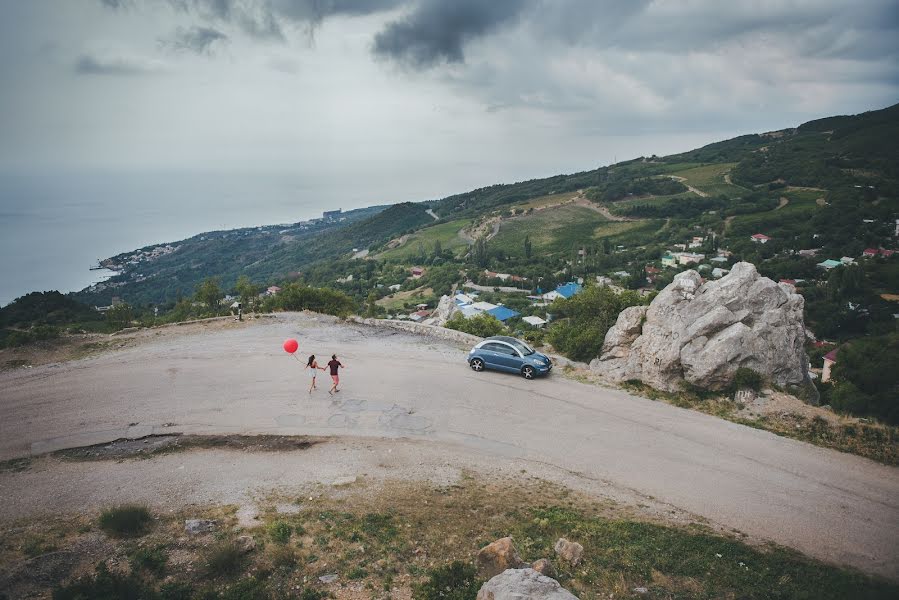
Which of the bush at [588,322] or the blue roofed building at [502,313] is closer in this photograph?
the bush at [588,322]

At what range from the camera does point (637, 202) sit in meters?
154

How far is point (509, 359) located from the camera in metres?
17.1

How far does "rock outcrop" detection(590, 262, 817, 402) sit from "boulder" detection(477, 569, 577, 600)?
11295mm

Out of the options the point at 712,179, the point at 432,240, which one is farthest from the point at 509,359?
the point at 712,179

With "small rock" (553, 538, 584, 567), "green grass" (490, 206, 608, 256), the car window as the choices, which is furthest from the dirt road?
"green grass" (490, 206, 608, 256)

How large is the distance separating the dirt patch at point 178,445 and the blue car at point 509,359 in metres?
7.22

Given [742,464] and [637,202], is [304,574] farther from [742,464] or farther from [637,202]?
[637,202]

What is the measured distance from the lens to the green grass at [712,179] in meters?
146

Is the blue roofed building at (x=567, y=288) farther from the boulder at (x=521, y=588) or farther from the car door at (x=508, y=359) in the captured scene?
the boulder at (x=521, y=588)

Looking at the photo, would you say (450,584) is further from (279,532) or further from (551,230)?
(551,230)

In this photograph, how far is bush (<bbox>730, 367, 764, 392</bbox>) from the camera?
14.5 meters

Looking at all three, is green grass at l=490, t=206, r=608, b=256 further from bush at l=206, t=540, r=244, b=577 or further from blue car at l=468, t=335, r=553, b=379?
bush at l=206, t=540, r=244, b=577

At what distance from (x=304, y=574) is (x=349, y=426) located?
599 cm

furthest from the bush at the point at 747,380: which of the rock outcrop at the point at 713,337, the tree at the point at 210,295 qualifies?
the tree at the point at 210,295
